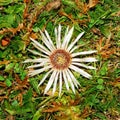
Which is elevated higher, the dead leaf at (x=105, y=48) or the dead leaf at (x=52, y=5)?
the dead leaf at (x=52, y=5)

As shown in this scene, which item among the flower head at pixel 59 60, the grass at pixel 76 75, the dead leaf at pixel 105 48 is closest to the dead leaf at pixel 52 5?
the grass at pixel 76 75

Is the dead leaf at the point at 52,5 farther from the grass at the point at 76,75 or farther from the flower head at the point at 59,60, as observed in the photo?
the flower head at the point at 59,60

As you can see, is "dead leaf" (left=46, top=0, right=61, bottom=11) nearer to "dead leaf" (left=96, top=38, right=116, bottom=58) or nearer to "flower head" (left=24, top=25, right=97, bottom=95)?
"flower head" (left=24, top=25, right=97, bottom=95)

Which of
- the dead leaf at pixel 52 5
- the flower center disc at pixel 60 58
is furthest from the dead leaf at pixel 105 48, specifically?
the dead leaf at pixel 52 5

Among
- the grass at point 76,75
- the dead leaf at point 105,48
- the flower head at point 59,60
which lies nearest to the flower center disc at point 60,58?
the flower head at point 59,60

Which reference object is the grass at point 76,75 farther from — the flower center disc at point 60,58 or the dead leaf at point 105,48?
the flower center disc at point 60,58

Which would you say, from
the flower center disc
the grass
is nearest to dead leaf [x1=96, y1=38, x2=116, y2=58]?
the grass

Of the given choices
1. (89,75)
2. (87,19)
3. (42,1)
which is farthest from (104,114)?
(42,1)
